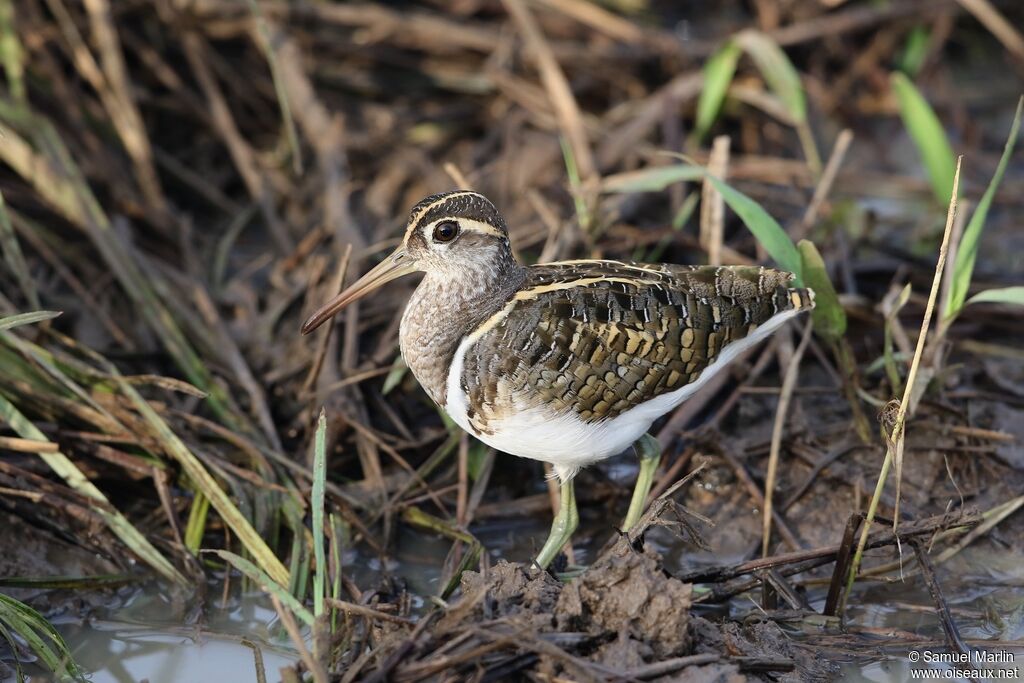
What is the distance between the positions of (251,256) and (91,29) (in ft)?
5.08

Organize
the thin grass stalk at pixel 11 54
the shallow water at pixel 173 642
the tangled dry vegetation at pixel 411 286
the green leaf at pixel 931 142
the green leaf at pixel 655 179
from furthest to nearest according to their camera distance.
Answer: the green leaf at pixel 931 142
the thin grass stalk at pixel 11 54
the green leaf at pixel 655 179
the shallow water at pixel 173 642
the tangled dry vegetation at pixel 411 286

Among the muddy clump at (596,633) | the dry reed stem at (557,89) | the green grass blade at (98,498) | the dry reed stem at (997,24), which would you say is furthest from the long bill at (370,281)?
the dry reed stem at (997,24)

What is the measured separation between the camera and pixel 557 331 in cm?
414

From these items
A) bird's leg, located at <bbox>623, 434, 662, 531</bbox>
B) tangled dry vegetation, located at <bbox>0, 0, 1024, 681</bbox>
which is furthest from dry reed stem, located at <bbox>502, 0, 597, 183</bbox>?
Result: bird's leg, located at <bbox>623, 434, 662, 531</bbox>

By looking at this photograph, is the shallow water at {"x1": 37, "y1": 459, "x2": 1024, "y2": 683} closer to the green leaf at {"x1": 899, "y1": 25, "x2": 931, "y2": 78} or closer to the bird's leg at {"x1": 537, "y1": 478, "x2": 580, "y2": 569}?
the bird's leg at {"x1": 537, "y1": 478, "x2": 580, "y2": 569}

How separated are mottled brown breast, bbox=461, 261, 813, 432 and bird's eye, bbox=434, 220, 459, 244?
1.04ft

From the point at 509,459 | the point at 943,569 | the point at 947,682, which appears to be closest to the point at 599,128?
the point at 509,459

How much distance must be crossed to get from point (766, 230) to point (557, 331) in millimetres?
1087

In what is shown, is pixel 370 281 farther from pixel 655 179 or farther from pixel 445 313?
pixel 655 179

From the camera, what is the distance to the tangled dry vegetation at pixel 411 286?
13.4ft

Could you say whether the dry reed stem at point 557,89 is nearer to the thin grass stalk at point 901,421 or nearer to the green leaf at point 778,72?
the green leaf at point 778,72

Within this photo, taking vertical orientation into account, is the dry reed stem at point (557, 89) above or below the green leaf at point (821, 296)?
above

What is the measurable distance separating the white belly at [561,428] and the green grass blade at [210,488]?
3.00 feet

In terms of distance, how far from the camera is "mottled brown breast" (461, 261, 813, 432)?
4105 millimetres
